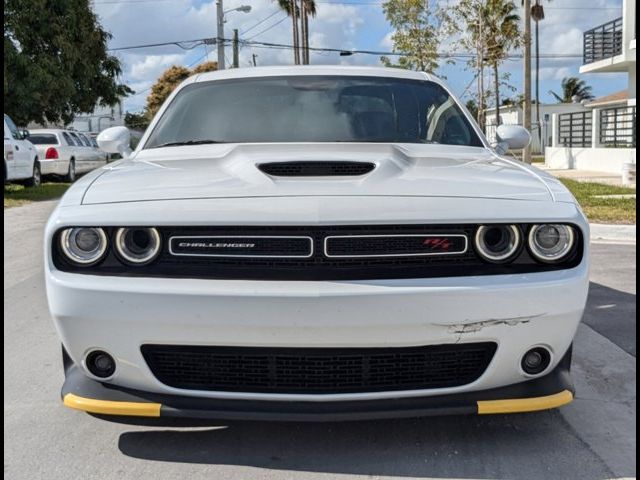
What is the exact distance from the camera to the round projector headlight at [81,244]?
2756mm

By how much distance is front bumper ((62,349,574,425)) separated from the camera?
2.72m

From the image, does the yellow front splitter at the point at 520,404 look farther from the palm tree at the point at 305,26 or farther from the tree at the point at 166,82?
the tree at the point at 166,82

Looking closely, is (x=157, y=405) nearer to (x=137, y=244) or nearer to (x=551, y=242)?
(x=137, y=244)

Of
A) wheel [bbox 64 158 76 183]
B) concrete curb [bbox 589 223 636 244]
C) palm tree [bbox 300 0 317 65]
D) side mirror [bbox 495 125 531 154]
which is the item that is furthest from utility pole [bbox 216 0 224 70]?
side mirror [bbox 495 125 531 154]

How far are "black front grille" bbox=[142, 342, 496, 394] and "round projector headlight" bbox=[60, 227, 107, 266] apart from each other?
0.41 metres

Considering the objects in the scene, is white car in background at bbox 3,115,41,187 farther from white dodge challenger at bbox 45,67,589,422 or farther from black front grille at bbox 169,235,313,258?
black front grille at bbox 169,235,313,258

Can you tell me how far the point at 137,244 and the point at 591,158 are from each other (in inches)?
873

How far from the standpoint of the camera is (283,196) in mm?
2725

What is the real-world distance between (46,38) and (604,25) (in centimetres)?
1929

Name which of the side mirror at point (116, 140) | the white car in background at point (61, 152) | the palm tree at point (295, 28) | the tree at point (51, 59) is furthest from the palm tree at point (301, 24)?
the side mirror at point (116, 140)

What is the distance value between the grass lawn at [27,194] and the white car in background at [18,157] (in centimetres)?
30

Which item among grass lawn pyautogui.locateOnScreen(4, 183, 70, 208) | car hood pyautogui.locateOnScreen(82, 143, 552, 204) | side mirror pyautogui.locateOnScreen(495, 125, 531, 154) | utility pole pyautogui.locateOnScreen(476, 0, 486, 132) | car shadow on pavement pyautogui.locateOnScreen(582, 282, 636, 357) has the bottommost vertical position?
car shadow on pavement pyautogui.locateOnScreen(582, 282, 636, 357)

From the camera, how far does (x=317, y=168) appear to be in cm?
311

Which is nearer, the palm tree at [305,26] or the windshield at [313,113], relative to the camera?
the windshield at [313,113]
